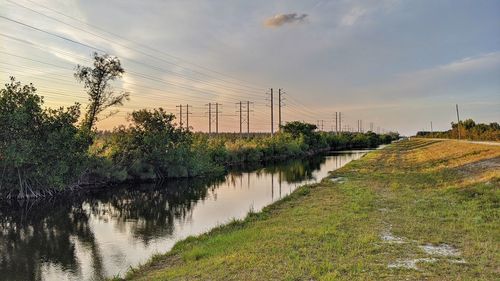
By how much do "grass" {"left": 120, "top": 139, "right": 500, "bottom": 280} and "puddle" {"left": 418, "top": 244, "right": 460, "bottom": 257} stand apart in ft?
0.51

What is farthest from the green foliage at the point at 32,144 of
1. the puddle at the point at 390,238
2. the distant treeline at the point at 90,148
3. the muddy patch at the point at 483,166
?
the muddy patch at the point at 483,166

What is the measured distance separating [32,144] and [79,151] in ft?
14.5

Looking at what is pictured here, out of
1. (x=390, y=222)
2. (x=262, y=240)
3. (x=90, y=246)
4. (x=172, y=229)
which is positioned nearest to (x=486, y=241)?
(x=390, y=222)

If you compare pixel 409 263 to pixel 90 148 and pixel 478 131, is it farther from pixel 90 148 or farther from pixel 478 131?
pixel 478 131

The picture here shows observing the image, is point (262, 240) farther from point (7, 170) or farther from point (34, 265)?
point (7, 170)

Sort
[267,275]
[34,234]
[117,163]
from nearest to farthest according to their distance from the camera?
[267,275]
[34,234]
[117,163]

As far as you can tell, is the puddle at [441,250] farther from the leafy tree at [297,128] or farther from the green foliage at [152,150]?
the leafy tree at [297,128]

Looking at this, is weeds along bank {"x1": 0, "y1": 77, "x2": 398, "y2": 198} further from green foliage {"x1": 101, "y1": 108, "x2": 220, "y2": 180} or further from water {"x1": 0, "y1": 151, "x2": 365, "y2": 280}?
water {"x1": 0, "y1": 151, "x2": 365, "y2": 280}

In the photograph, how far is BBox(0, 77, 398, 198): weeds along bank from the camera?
27.1 meters

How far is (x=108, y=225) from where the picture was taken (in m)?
18.8

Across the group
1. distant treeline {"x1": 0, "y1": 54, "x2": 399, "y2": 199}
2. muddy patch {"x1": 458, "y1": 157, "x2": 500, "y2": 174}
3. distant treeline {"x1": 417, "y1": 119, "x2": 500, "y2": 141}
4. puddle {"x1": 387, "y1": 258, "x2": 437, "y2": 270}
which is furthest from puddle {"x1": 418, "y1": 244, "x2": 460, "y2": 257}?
distant treeline {"x1": 417, "y1": 119, "x2": 500, "y2": 141}

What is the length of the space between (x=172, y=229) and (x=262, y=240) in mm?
7132

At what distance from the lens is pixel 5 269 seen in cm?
1212

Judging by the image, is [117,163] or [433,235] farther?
[117,163]
